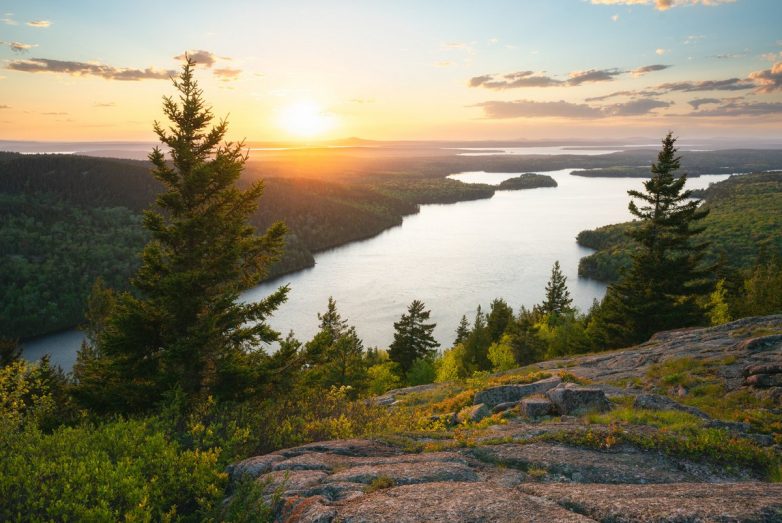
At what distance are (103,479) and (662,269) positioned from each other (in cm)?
3887

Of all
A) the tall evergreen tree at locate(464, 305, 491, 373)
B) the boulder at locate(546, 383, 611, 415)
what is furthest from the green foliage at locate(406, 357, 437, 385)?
the boulder at locate(546, 383, 611, 415)

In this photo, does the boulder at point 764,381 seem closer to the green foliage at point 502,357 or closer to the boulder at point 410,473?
the boulder at point 410,473

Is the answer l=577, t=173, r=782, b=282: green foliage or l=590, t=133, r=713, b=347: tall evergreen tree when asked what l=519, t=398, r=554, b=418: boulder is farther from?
l=577, t=173, r=782, b=282: green foliage

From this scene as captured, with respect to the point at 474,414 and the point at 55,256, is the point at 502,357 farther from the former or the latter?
the point at 55,256

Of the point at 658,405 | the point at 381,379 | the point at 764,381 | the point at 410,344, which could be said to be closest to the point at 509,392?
the point at 658,405

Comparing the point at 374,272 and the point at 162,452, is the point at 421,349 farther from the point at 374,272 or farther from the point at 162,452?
the point at 374,272

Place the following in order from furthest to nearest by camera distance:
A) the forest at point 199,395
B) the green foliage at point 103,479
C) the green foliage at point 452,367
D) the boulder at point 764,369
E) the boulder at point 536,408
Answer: the green foliage at point 452,367, the boulder at point 764,369, the boulder at point 536,408, the forest at point 199,395, the green foliage at point 103,479

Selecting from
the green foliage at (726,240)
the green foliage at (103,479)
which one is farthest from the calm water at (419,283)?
the green foliage at (103,479)

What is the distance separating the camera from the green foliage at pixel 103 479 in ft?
22.6

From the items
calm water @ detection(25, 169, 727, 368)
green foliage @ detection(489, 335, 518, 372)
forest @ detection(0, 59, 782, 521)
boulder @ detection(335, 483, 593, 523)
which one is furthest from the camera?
calm water @ detection(25, 169, 727, 368)

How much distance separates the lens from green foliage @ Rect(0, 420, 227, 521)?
6.90 m

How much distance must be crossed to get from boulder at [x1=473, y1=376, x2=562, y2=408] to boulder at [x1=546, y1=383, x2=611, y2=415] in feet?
8.48

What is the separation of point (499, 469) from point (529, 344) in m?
46.8

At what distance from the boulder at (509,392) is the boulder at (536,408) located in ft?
7.92
